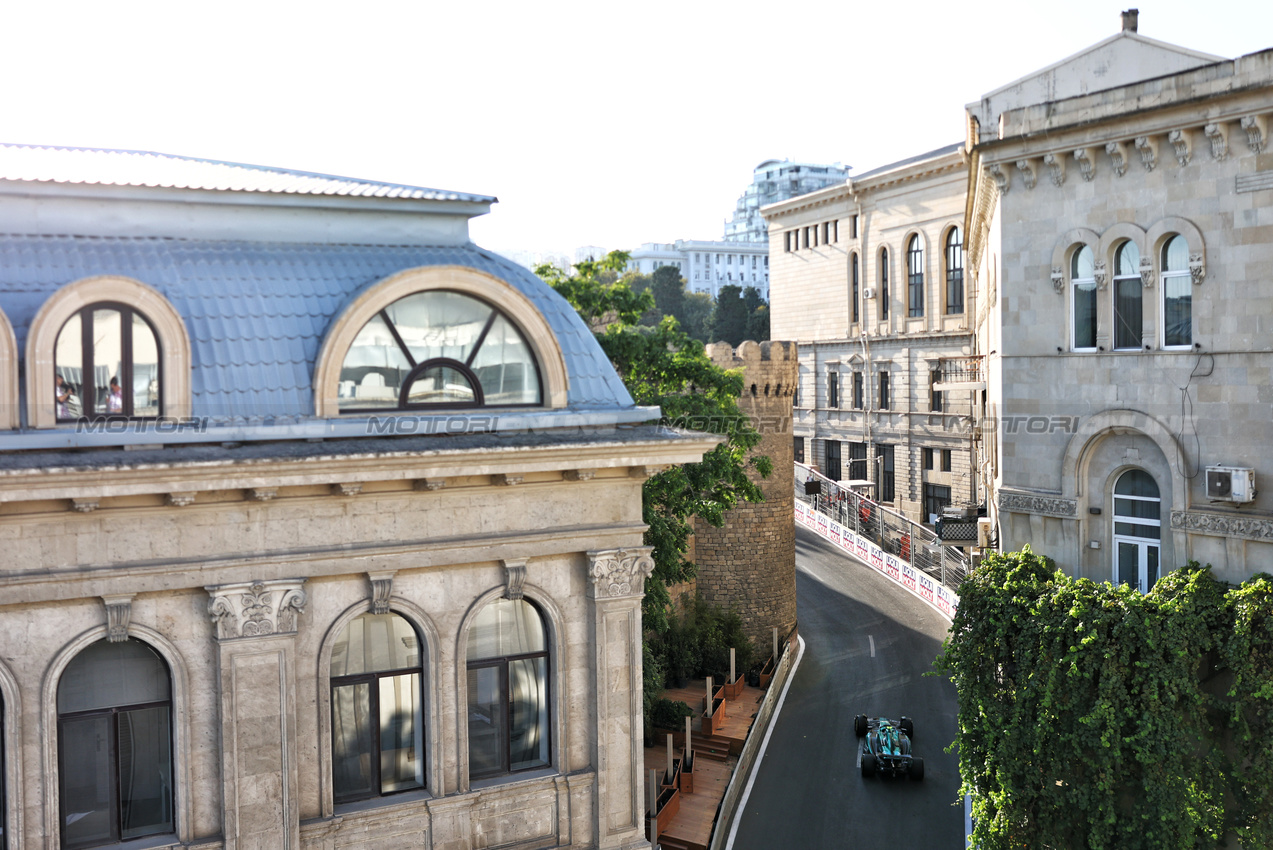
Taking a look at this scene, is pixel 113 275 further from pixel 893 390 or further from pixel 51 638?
pixel 893 390

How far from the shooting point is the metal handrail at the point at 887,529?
40656 millimetres

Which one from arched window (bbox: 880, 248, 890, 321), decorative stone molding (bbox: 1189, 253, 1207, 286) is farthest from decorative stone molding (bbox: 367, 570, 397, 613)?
arched window (bbox: 880, 248, 890, 321)

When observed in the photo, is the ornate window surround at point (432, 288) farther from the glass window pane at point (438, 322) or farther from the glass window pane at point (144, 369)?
the glass window pane at point (144, 369)

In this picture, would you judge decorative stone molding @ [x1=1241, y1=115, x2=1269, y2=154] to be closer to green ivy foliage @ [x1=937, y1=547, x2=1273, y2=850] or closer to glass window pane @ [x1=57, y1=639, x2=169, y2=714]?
green ivy foliage @ [x1=937, y1=547, x2=1273, y2=850]

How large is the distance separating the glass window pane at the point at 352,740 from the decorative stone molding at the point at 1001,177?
16.1 m

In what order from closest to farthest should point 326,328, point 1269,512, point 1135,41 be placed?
point 326,328
point 1269,512
point 1135,41

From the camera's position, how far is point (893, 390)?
59875mm

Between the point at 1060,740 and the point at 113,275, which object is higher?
the point at 113,275

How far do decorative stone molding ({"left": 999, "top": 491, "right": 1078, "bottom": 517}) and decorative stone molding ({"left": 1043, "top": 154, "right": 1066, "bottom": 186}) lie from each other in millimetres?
6344

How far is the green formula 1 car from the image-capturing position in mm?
28891

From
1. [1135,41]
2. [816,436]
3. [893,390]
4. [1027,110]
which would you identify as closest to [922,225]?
[893,390]

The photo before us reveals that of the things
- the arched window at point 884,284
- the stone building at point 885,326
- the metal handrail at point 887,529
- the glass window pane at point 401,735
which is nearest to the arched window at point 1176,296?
the glass window pane at point 401,735

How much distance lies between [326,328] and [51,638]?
4.58 meters

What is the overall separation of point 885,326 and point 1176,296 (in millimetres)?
42488
